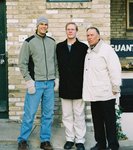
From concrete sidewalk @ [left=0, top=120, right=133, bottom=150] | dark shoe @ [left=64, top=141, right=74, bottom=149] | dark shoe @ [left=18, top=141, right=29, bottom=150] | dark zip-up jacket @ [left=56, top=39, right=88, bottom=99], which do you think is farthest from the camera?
concrete sidewalk @ [left=0, top=120, right=133, bottom=150]

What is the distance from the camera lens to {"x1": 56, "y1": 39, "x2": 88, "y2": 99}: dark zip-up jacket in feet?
20.0

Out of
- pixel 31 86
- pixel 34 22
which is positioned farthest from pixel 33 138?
pixel 34 22

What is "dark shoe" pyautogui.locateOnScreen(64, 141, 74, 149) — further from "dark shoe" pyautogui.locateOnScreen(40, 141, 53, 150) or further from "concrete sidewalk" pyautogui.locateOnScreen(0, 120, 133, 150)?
"dark shoe" pyautogui.locateOnScreen(40, 141, 53, 150)

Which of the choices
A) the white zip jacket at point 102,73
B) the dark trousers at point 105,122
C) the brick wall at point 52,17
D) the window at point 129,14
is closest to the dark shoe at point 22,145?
the dark trousers at point 105,122

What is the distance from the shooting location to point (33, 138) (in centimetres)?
679

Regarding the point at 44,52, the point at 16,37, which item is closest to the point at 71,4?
the point at 16,37

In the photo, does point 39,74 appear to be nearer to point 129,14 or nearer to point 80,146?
point 80,146

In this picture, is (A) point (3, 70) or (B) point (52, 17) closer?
(B) point (52, 17)

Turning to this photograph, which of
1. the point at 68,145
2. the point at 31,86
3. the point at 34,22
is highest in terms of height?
the point at 34,22

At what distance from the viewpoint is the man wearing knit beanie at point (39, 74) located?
605cm

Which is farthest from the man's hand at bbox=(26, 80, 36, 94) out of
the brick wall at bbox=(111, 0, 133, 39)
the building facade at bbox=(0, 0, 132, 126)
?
the brick wall at bbox=(111, 0, 133, 39)

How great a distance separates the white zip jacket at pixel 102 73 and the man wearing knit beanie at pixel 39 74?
1.88 ft

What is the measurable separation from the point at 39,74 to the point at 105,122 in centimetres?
112

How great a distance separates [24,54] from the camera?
6051 millimetres
